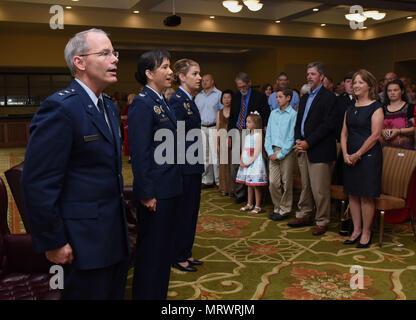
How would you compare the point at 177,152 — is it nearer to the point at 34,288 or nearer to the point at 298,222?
the point at 34,288

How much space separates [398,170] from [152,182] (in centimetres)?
301

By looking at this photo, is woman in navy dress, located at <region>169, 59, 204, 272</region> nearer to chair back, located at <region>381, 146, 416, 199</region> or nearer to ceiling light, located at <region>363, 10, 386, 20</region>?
chair back, located at <region>381, 146, 416, 199</region>

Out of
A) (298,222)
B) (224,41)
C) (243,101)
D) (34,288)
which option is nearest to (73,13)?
(224,41)

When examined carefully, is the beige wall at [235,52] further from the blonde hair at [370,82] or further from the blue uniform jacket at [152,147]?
the blue uniform jacket at [152,147]

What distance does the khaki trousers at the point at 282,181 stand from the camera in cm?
512

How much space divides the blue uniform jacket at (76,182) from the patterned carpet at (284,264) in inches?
60.6

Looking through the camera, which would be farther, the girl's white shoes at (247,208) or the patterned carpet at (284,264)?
the girl's white shoes at (247,208)

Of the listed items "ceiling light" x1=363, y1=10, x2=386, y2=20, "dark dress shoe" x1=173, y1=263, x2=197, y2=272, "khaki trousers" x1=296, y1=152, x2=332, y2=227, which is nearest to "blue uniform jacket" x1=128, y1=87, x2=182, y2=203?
"dark dress shoe" x1=173, y1=263, x2=197, y2=272

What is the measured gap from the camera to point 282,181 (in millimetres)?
5352

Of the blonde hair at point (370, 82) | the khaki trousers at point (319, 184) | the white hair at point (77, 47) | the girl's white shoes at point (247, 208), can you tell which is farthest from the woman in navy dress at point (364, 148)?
the white hair at point (77, 47)

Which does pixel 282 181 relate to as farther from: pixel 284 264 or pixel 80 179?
pixel 80 179

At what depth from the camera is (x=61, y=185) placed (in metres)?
1.62

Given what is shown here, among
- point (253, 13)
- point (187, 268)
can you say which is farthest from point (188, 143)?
point (253, 13)
